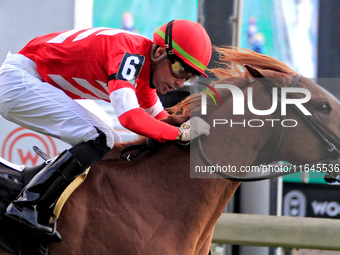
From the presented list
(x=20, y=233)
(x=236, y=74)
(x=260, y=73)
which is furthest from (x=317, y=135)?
(x=20, y=233)

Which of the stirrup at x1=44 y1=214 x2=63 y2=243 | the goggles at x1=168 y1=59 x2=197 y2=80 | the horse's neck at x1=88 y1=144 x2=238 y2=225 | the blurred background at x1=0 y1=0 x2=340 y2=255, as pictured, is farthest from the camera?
the blurred background at x1=0 y1=0 x2=340 y2=255

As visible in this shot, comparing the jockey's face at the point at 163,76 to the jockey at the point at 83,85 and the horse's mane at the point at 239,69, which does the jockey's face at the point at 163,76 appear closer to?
the jockey at the point at 83,85

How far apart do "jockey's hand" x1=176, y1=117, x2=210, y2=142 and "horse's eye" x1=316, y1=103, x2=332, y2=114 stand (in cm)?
60

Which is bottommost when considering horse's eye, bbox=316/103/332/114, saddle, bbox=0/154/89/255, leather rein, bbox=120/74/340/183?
saddle, bbox=0/154/89/255

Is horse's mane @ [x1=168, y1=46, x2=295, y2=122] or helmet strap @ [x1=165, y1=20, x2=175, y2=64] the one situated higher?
helmet strap @ [x1=165, y1=20, x2=175, y2=64]

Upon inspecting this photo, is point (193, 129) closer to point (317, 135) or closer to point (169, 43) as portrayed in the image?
point (169, 43)

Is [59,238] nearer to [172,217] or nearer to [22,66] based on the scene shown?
[172,217]

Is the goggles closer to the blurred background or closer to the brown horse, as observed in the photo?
the brown horse

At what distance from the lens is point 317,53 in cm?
536

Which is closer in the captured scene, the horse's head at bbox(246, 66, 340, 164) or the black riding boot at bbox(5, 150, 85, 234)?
the black riding boot at bbox(5, 150, 85, 234)

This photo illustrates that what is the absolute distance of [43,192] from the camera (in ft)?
6.73

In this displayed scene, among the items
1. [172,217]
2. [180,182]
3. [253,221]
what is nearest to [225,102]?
[180,182]

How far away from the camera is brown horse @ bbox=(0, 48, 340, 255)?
2.06m

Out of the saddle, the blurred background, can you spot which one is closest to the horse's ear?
the saddle
